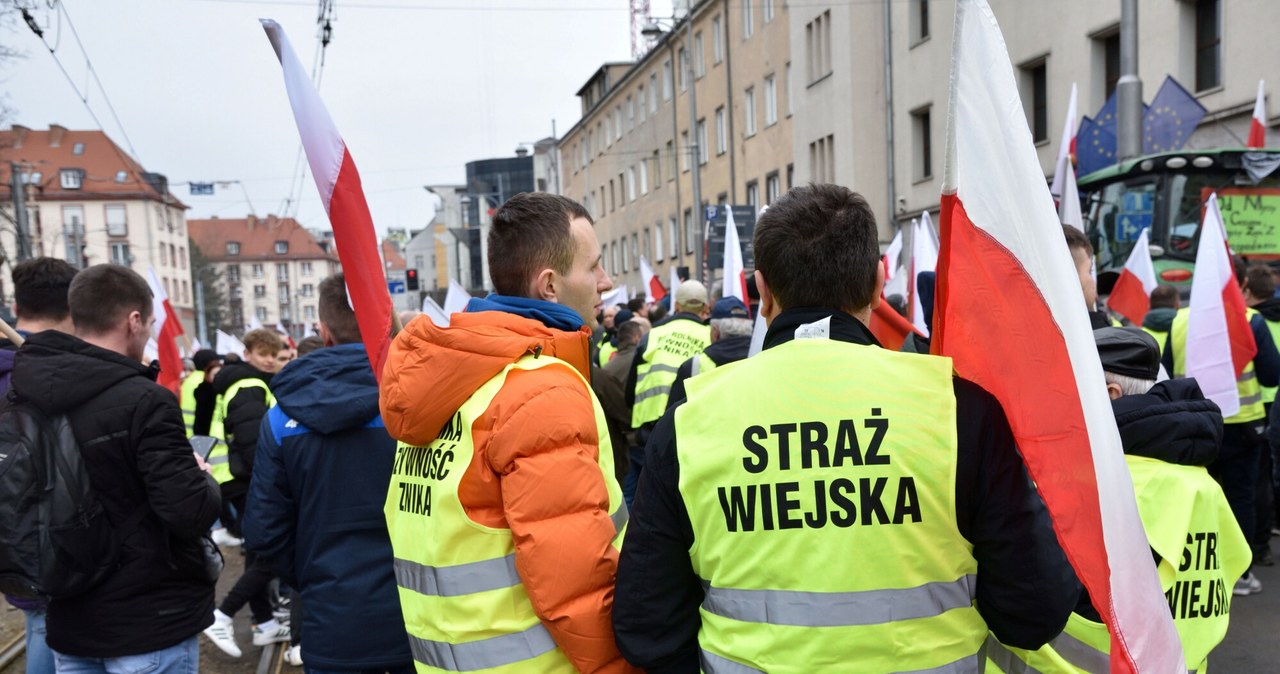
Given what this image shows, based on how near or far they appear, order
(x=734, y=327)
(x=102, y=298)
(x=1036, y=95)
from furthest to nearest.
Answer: (x=1036, y=95)
(x=734, y=327)
(x=102, y=298)

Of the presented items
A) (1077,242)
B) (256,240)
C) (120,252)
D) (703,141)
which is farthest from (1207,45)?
(256,240)

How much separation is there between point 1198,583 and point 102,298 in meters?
3.40

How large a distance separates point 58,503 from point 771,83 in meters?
30.9

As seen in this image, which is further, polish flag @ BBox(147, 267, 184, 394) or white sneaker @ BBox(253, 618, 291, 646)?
polish flag @ BBox(147, 267, 184, 394)

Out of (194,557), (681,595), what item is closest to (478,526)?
(681,595)

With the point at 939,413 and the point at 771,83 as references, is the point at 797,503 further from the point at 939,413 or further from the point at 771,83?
the point at 771,83

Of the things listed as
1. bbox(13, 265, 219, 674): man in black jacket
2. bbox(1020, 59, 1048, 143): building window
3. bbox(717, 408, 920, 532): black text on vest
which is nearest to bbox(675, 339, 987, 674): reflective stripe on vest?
bbox(717, 408, 920, 532): black text on vest

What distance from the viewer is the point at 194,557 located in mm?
3307

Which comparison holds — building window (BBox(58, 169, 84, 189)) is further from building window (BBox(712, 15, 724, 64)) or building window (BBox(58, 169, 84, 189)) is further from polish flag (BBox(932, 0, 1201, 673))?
polish flag (BBox(932, 0, 1201, 673))

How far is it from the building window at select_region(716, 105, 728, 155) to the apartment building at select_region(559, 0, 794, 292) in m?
0.04

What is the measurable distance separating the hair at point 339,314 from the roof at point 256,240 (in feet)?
344

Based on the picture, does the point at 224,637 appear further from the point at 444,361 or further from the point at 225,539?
the point at 444,361

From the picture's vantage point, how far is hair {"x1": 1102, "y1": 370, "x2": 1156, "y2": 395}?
2740 millimetres

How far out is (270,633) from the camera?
6520 millimetres
